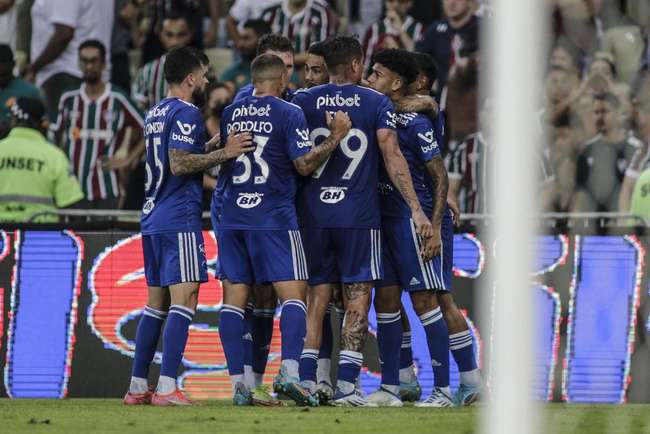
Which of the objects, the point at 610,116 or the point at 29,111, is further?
the point at 29,111

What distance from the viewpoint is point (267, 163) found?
7.40 meters

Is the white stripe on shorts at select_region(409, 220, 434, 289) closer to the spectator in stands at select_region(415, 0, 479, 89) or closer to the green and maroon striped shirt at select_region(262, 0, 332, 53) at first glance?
the spectator in stands at select_region(415, 0, 479, 89)

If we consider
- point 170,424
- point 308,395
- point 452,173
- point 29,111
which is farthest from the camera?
point 452,173

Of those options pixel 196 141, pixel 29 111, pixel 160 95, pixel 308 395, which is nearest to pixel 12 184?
pixel 29 111

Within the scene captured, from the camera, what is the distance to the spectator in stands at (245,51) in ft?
39.3

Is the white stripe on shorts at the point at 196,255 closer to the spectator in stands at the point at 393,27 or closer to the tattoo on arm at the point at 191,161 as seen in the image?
the tattoo on arm at the point at 191,161

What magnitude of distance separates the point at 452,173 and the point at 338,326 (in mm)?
2599

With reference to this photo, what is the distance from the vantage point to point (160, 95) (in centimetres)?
1223

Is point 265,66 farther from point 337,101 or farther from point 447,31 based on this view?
point 447,31

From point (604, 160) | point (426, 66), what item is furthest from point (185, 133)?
point (604, 160)

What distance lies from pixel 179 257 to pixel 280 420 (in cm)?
140

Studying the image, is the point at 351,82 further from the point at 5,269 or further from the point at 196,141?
the point at 5,269

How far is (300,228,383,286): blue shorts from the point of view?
24.6 feet

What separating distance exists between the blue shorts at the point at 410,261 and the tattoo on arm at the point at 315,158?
645 millimetres
